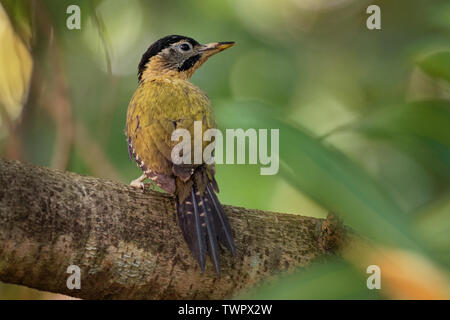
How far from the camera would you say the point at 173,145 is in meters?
2.70

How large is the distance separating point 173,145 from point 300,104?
2424 millimetres

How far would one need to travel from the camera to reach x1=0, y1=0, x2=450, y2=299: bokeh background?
1.07m

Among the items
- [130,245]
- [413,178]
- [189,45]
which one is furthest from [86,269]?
[413,178]

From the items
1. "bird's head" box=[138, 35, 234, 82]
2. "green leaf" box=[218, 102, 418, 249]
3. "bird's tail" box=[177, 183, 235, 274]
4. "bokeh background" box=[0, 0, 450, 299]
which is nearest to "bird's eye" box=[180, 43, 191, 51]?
"bird's head" box=[138, 35, 234, 82]

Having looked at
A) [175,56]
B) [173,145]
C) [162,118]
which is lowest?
[173,145]

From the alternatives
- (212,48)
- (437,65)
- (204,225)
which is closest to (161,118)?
(204,225)

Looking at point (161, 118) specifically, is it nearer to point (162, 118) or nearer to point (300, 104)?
point (162, 118)

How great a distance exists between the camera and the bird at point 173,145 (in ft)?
7.46

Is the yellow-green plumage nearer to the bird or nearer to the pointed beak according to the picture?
the bird

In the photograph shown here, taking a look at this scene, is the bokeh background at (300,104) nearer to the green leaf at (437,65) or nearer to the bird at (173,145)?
the green leaf at (437,65)

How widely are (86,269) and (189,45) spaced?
2210 mm

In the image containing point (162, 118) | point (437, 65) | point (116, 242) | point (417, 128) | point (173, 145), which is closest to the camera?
point (417, 128)

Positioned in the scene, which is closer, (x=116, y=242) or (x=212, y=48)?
(x=116, y=242)

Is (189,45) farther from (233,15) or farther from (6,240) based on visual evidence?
(6,240)
